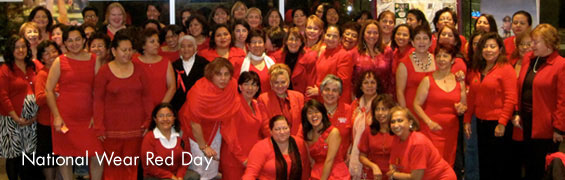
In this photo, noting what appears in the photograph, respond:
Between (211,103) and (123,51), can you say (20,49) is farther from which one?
(211,103)

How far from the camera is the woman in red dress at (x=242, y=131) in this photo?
5.20 metres

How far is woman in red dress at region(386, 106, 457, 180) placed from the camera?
469 centimetres

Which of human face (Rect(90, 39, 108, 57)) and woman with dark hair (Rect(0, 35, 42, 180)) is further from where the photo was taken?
woman with dark hair (Rect(0, 35, 42, 180))

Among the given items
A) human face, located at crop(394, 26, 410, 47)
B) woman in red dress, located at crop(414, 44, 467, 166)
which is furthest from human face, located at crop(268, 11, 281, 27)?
woman in red dress, located at crop(414, 44, 467, 166)

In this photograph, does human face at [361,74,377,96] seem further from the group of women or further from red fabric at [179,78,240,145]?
red fabric at [179,78,240,145]

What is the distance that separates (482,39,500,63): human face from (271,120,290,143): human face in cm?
176

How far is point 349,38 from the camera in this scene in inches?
235

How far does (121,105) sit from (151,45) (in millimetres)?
562

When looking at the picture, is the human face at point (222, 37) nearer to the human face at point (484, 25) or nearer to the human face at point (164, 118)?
the human face at point (164, 118)

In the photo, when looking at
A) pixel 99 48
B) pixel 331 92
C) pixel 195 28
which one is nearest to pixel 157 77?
pixel 99 48

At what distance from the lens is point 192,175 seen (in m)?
5.30

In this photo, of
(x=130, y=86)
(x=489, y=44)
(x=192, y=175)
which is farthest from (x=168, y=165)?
(x=489, y=44)

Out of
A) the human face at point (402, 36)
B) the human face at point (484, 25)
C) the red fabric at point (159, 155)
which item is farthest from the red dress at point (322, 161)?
the human face at point (484, 25)

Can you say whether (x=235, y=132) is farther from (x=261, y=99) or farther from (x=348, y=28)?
(x=348, y=28)
